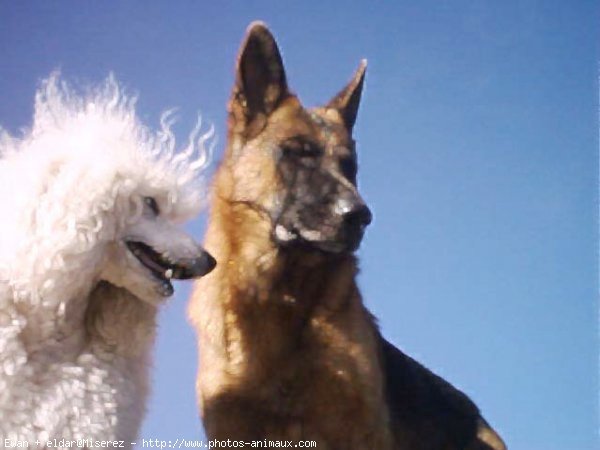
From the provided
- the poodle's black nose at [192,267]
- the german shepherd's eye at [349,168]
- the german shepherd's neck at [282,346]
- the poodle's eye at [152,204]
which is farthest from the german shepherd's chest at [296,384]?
the poodle's eye at [152,204]

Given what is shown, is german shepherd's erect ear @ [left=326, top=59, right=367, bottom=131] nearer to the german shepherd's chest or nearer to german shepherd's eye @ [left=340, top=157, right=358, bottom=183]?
german shepherd's eye @ [left=340, top=157, right=358, bottom=183]

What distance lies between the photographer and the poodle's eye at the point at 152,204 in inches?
183

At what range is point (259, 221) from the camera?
5973 mm

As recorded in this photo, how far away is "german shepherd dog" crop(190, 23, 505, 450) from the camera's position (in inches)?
221

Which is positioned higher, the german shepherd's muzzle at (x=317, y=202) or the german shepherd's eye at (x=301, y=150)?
the german shepherd's eye at (x=301, y=150)

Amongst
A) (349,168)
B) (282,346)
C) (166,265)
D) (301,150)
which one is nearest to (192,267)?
(166,265)

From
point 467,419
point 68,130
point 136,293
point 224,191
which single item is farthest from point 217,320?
point 467,419

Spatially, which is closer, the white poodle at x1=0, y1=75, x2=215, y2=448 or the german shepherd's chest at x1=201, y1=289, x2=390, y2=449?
the white poodle at x1=0, y1=75, x2=215, y2=448

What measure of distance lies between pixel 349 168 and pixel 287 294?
102 cm

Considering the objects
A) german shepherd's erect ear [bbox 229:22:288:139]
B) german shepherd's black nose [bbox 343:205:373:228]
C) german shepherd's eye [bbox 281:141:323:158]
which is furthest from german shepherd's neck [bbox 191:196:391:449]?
german shepherd's erect ear [bbox 229:22:288:139]

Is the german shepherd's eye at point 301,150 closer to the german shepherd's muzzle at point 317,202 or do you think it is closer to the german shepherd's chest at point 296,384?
the german shepherd's muzzle at point 317,202

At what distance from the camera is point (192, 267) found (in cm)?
454

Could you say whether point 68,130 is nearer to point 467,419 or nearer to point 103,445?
point 103,445

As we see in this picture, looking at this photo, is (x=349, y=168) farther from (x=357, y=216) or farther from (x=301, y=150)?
(x=357, y=216)
